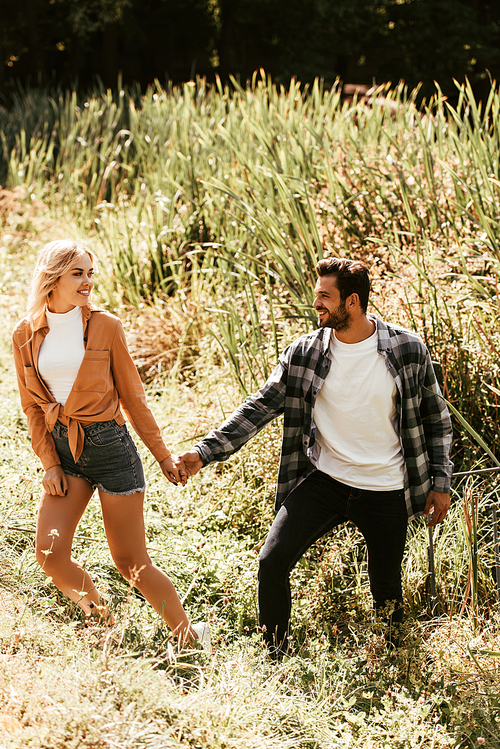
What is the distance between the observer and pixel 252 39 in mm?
21594

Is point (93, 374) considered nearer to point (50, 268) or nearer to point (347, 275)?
point (50, 268)

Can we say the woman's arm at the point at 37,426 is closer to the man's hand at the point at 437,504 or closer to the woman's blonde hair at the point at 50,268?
the woman's blonde hair at the point at 50,268

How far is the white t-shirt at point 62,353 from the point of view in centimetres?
230

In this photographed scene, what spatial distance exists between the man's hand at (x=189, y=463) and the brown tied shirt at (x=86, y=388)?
190 millimetres

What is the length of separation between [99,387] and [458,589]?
185 cm

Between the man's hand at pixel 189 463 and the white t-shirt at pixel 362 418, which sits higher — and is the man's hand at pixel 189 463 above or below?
below

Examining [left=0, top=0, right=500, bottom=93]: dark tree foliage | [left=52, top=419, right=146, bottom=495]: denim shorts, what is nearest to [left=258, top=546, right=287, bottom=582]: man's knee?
[left=52, top=419, right=146, bottom=495]: denim shorts

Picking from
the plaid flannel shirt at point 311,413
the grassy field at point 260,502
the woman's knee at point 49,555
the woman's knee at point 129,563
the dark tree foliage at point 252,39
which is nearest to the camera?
the grassy field at point 260,502

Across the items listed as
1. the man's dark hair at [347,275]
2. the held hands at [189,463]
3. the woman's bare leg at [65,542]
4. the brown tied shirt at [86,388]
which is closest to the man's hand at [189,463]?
the held hands at [189,463]

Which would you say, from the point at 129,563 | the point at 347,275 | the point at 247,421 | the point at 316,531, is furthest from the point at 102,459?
the point at 347,275

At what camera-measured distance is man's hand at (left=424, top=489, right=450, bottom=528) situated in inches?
99.9

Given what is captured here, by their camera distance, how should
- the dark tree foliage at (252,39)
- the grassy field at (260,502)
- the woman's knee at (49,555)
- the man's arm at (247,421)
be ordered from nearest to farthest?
the grassy field at (260,502)
the woman's knee at (49,555)
the man's arm at (247,421)
the dark tree foliage at (252,39)

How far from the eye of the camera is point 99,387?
229 cm

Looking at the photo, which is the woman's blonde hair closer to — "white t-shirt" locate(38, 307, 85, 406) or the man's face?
"white t-shirt" locate(38, 307, 85, 406)
